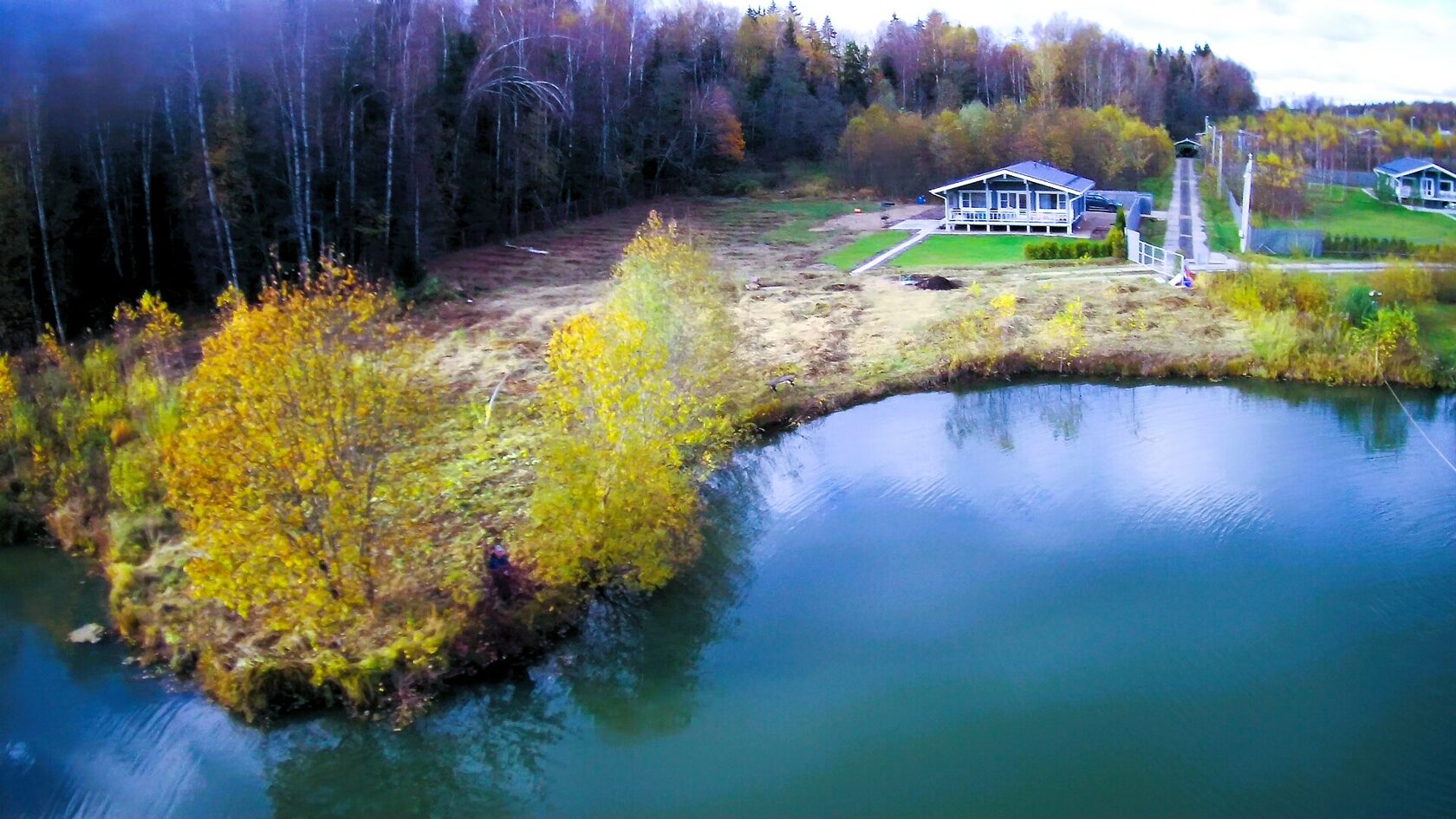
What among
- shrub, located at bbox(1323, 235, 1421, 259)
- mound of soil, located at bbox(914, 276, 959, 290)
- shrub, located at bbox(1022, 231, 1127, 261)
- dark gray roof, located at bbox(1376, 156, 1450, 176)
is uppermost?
dark gray roof, located at bbox(1376, 156, 1450, 176)

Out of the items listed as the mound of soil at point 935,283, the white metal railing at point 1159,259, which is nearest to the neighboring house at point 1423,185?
the white metal railing at point 1159,259

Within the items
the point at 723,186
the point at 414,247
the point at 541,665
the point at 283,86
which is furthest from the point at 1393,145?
the point at 541,665

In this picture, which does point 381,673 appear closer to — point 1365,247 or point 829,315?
point 829,315

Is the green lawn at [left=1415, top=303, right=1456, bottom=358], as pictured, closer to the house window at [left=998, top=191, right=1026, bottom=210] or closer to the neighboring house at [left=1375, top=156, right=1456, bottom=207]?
the house window at [left=998, top=191, right=1026, bottom=210]

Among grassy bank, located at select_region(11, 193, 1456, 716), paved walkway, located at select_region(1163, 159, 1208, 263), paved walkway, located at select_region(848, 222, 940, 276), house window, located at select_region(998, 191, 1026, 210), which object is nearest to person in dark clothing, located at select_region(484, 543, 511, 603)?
grassy bank, located at select_region(11, 193, 1456, 716)

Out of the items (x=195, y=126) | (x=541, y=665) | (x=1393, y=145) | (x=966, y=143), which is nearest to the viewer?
(x=541, y=665)

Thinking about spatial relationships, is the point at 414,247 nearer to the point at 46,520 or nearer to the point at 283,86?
the point at 283,86

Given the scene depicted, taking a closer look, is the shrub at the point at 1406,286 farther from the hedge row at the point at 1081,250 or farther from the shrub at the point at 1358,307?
the hedge row at the point at 1081,250
